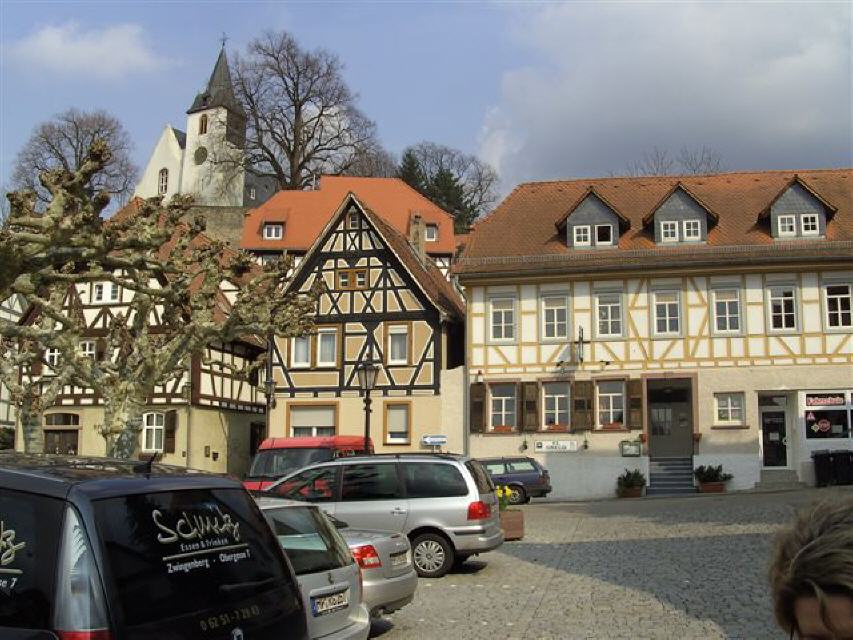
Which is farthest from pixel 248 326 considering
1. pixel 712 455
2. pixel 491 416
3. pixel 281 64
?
pixel 281 64

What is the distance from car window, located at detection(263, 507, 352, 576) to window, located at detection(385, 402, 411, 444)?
27.9 m

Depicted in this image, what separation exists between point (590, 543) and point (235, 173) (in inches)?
2048

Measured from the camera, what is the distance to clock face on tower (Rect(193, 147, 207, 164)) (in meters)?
79.8

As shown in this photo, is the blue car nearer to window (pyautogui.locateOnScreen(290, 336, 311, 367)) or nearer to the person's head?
window (pyautogui.locateOnScreen(290, 336, 311, 367))

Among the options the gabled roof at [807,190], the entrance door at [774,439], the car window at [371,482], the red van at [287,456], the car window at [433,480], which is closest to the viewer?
the car window at [433,480]

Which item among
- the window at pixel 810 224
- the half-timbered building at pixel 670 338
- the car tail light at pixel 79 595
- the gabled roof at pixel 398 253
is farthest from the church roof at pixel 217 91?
the car tail light at pixel 79 595

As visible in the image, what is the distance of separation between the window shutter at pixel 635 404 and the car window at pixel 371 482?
20.5 m

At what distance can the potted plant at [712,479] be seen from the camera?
3231cm

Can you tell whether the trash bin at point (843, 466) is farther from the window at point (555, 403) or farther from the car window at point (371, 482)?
the car window at point (371, 482)

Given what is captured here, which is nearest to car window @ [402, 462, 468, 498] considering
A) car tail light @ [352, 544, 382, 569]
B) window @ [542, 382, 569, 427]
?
car tail light @ [352, 544, 382, 569]

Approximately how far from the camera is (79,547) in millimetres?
4645

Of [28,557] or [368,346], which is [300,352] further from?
[28,557]

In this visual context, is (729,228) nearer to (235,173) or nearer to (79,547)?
(79,547)

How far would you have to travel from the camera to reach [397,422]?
36.7 metres
